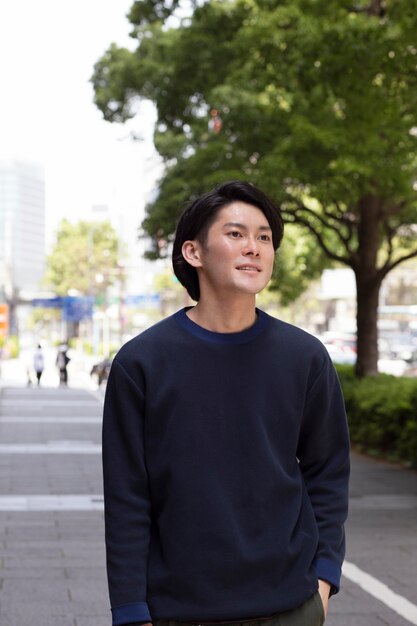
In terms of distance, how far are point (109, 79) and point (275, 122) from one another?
24.8 feet

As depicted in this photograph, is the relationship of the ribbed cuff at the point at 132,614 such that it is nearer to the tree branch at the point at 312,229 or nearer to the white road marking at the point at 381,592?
the white road marking at the point at 381,592

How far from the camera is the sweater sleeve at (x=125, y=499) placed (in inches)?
106

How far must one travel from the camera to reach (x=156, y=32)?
22.6m

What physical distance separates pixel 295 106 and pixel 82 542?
9552mm

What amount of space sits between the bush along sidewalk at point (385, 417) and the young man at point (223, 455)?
37.3 feet

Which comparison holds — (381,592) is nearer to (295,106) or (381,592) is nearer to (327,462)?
(327,462)

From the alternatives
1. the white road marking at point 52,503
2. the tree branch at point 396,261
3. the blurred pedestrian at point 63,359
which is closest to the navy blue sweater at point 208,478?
the white road marking at point 52,503

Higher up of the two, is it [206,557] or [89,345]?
[206,557]

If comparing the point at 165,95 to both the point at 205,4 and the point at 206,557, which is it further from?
the point at 206,557

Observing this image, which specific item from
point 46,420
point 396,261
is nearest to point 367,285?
point 396,261

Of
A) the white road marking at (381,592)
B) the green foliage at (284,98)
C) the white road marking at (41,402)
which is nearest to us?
the white road marking at (381,592)

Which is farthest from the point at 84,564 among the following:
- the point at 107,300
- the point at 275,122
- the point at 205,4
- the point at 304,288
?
the point at 107,300

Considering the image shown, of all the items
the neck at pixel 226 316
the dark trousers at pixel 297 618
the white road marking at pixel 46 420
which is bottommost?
the white road marking at pixel 46 420

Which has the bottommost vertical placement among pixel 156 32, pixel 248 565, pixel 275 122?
pixel 248 565
